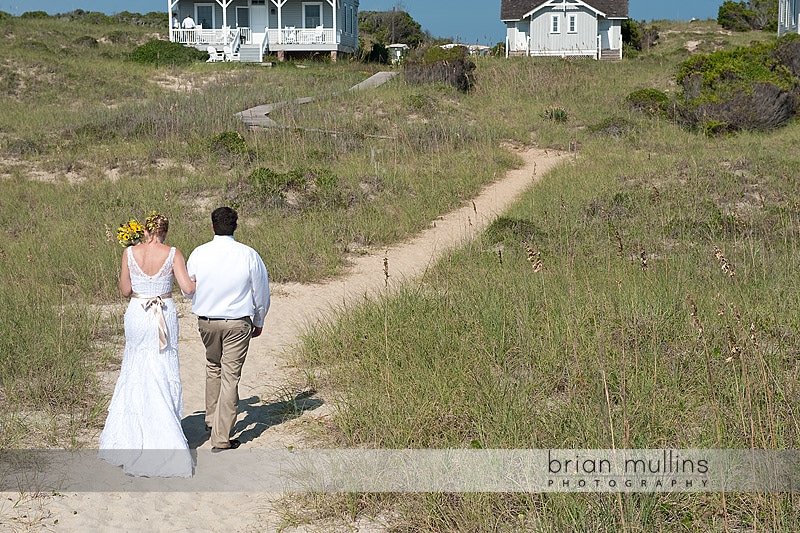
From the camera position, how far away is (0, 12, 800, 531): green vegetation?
5281 mm

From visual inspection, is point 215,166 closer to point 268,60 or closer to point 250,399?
point 250,399

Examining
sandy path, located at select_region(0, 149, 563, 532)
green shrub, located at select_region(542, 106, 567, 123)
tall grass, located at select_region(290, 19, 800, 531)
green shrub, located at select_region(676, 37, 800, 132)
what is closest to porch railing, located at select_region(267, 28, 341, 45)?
green shrub, located at select_region(676, 37, 800, 132)

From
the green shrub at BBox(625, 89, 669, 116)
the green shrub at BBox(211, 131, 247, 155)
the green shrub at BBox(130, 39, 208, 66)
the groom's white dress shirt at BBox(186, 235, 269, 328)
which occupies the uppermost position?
the green shrub at BBox(130, 39, 208, 66)

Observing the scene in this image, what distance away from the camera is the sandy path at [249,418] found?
16.6 ft

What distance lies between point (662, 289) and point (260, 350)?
390cm

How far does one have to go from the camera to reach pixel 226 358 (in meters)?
6.14

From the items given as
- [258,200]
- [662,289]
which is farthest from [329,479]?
[258,200]

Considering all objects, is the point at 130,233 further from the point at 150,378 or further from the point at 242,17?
the point at 242,17

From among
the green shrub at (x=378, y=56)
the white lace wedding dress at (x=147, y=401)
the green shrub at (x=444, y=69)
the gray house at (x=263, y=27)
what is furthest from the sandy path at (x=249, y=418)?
the green shrub at (x=378, y=56)

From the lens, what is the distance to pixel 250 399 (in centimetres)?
734

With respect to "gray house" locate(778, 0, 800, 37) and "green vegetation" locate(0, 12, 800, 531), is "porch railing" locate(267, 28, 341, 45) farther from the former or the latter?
"gray house" locate(778, 0, 800, 37)

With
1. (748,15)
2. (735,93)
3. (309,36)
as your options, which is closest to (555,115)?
(735,93)

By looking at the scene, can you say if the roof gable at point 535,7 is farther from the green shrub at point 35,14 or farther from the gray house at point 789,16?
the green shrub at point 35,14

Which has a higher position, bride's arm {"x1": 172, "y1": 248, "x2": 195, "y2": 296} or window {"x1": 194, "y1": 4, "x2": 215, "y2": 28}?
window {"x1": 194, "y1": 4, "x2": 215, "y2": 28}
